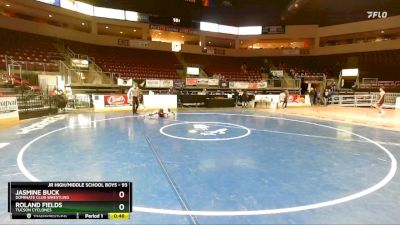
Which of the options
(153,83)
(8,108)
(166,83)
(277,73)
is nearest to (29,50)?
(153,83)

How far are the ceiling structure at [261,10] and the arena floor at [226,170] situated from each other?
2671cm

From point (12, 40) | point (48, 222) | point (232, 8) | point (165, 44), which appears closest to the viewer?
point (48, 222)

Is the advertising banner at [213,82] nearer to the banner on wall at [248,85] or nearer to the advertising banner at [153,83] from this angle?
the banner on wall at [248,85]

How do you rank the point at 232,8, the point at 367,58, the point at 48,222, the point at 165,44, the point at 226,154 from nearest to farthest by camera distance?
the point at 48,222, the point at 226,154, the point at 367,58, the point at 165,44, the point at 232,8

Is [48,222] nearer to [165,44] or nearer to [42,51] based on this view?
[42,51]

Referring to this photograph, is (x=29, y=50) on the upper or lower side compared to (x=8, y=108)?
upper

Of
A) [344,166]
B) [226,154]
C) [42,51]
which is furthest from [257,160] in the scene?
[42,51]

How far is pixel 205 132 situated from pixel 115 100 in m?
12.3

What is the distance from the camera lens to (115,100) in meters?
21.5

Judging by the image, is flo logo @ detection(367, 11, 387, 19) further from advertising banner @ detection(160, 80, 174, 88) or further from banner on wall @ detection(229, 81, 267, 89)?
advertising banner @ detection(160, 80, 174, 88)

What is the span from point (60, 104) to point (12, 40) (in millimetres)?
11926

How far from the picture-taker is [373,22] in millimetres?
35094
